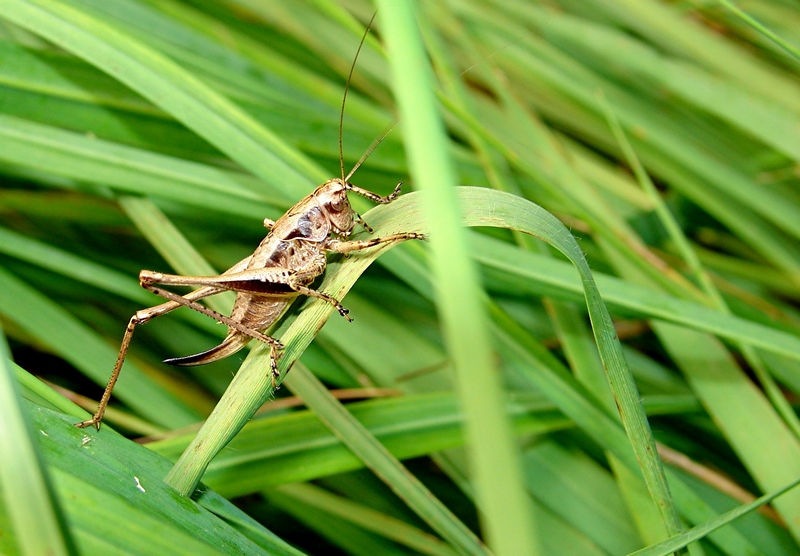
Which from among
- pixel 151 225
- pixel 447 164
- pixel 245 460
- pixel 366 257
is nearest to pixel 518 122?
pixel 366 257

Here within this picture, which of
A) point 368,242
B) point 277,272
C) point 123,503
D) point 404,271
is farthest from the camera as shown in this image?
point 404,271

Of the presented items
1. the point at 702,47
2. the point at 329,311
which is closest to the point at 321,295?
the point at 329,311

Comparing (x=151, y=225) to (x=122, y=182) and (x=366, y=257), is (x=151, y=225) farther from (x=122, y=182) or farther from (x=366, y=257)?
(x=366, y=257)

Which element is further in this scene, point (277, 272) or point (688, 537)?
point (277, 272)

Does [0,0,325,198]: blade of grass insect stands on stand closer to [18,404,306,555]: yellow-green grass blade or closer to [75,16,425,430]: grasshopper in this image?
[75,16,425,430]: grasshopper

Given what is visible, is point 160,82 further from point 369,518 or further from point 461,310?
point 369,518

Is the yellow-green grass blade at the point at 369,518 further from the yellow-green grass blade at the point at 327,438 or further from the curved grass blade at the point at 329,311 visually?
the curved grass blade at the point at 329,311
